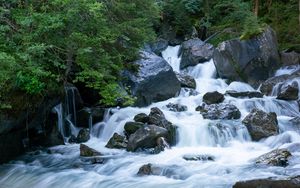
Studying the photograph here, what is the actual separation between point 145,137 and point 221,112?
10.9 ft

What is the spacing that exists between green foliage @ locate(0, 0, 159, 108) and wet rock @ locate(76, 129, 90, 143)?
226 cm

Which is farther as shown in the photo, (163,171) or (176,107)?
(176,107)

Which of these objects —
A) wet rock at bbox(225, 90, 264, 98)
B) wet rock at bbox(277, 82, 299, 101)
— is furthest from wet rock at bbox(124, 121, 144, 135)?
wet rock at bbox(277, 82, 299, 101)

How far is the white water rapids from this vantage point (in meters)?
8.51

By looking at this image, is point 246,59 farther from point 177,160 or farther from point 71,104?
point 177,160

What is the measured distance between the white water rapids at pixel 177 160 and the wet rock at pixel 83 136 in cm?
15

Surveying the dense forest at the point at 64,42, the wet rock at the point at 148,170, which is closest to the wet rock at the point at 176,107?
the dense forest at the point at 64,42

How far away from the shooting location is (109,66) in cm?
1030

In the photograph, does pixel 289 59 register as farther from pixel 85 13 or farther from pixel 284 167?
pixel 85 13

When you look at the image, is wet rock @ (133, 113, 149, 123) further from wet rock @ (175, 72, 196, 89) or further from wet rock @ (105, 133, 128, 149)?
wet rock @ (175, 72, 196, 89)

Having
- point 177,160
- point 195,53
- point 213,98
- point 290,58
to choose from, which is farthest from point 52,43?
point 290,58

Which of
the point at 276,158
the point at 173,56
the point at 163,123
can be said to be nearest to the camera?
the point at 276,158

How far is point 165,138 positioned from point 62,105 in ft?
11.8

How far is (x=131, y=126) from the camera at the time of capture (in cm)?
1148
